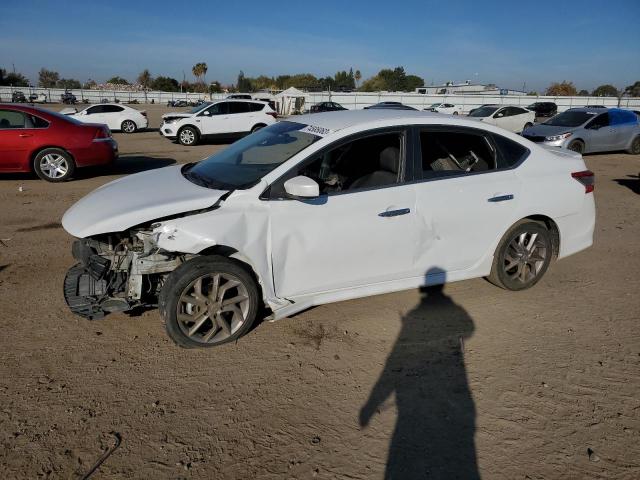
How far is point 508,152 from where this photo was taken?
14.1ft

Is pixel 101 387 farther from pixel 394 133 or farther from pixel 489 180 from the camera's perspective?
pixel 489 180

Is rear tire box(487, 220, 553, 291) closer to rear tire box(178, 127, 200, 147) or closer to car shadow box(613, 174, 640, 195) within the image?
car shadow box(613, 174, 640, 195)

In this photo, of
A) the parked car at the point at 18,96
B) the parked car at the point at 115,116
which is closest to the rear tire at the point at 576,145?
the parked car at the point at 115,116

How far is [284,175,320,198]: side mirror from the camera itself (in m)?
3.27

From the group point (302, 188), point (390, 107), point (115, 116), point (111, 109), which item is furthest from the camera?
point (111, 109)

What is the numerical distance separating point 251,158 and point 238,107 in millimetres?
14664

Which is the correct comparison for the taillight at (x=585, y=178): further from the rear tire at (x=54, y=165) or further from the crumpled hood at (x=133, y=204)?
the rear tire at (x=54, y=165)

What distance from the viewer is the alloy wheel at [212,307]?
133 inches

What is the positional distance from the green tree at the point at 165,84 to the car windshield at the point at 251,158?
108 meters

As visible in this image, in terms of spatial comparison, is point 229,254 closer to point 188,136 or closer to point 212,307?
point 212,307

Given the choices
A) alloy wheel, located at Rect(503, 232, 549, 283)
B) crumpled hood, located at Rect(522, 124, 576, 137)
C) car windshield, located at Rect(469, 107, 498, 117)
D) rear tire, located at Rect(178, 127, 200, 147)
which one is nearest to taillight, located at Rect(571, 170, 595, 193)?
alloy wheel, located at Rect(503, 232, 549, 283)

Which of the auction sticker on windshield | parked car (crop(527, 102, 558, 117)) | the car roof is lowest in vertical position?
the auction sticker on windshield

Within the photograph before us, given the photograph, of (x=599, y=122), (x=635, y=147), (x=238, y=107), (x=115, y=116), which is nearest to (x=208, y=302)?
(x=599, y=122)

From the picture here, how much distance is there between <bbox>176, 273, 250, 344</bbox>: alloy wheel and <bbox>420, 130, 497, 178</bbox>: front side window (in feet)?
5.91
